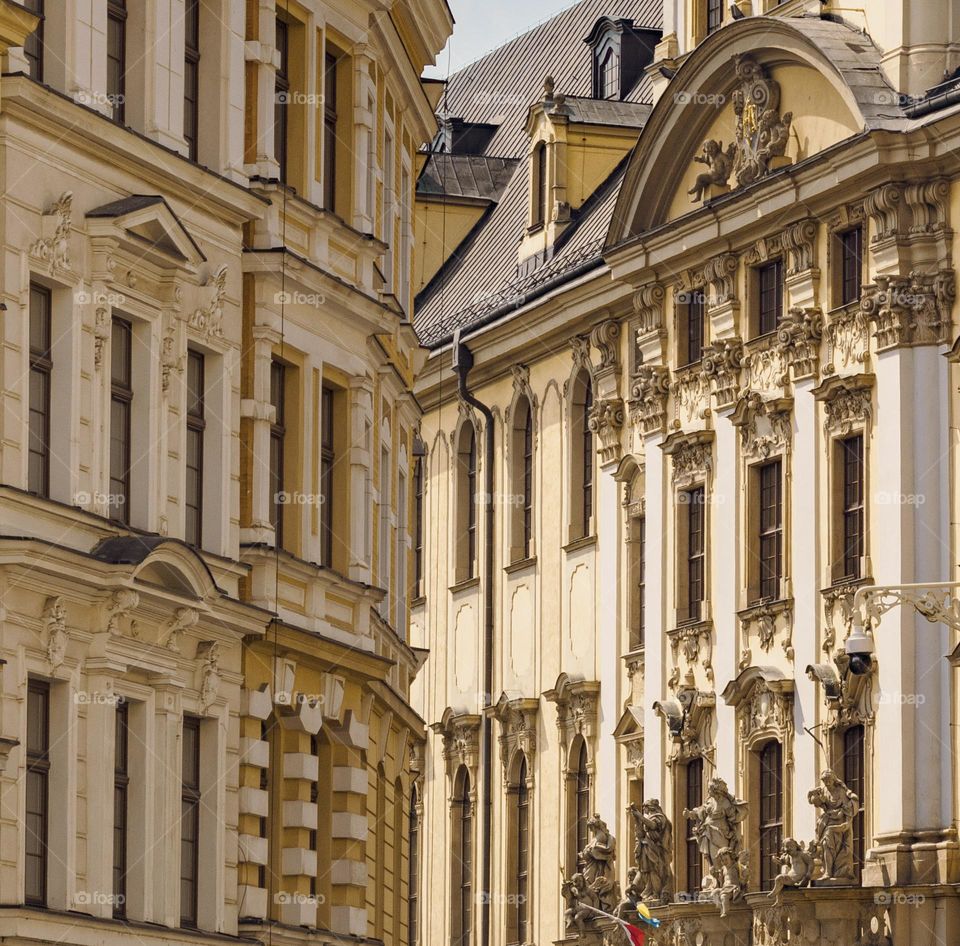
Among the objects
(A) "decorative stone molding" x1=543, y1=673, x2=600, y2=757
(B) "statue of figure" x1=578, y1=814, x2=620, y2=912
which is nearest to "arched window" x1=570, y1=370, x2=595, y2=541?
(A) "decorative stone molding" x1=543, y1=673, x2=600, y2=757

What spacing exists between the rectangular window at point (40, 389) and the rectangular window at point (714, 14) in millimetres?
27229

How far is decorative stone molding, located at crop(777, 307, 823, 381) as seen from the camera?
50.4m

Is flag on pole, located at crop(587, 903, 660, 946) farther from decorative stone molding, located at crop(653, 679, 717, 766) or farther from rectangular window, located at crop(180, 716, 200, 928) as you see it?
rectangular window, located at crop(180, 716, 200, 928)

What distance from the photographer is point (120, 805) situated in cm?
3116

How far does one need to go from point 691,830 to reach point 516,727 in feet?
27.4

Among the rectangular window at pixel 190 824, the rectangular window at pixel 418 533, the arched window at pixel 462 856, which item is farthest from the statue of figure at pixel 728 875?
the rectangular window at pixel 190 824

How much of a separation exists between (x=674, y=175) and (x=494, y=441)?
9.79 m

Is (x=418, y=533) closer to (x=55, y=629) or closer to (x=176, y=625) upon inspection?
(x=176, y=625)

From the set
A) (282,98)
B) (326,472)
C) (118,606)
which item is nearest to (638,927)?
(326,472)

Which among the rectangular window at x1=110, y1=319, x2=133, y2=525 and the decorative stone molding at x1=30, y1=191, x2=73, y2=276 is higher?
the decorative stone molding at x1=30, y1=191, x2=73, y2=276

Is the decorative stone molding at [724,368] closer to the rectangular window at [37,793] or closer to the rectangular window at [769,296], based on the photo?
the rectangular window at [769,296]

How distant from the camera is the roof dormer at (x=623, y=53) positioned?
64.7 meters

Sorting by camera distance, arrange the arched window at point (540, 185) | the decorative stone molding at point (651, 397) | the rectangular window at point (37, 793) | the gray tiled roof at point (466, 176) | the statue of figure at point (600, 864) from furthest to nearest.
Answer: the gray tiled roof at point (466, 176)
the arched window at point (540, 185)
the decorative stone molding at point (651, 397)
the statue of figure at point (600, 864)
the rectangular window at point (37, 793)

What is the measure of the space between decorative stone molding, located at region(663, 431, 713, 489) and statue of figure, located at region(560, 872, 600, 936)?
21.7 feet
